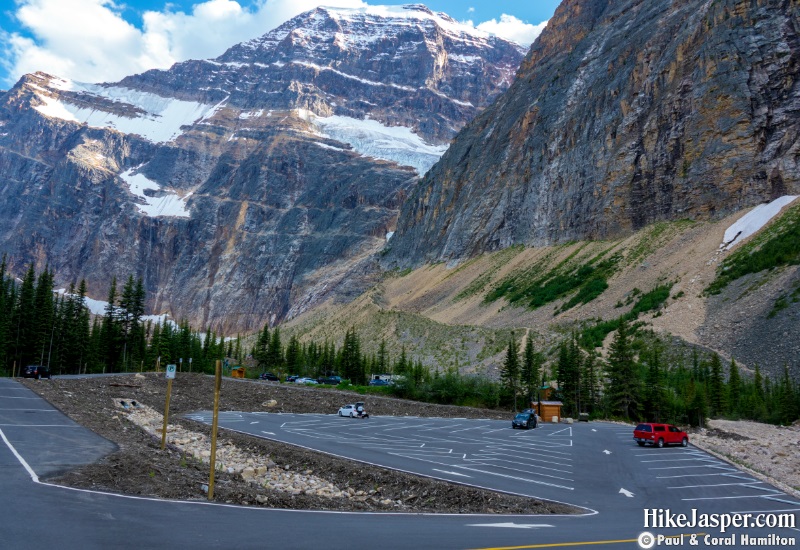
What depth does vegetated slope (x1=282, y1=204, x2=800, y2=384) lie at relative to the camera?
54750 mm

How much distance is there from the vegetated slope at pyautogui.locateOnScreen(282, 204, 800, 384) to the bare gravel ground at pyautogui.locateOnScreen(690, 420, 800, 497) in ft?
53.8

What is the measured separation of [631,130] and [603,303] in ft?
130

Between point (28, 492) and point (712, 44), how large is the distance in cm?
10155

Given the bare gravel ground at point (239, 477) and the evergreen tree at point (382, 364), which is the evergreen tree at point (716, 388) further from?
the bare gravel ground at point (239, 477)

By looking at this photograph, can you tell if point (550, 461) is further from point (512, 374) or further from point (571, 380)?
point (571, 380)

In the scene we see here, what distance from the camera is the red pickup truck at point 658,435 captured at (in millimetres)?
27406

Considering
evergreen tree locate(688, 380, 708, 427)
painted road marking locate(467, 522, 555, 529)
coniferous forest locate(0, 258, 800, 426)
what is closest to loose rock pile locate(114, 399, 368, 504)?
painted road marking locate(467, 522, 555, 529)

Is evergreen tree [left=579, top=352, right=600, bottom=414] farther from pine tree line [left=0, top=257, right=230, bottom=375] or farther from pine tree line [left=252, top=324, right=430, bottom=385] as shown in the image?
pine tree line [left=0, top=257, right=230, bottom=375]

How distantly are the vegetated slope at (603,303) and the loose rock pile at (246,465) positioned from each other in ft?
125

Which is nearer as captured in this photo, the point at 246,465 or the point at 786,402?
the point at 246,465

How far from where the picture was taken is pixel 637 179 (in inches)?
3647

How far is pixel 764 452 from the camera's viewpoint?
26.8m

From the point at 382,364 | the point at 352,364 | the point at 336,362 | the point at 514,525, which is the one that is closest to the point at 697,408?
the point at 514,525

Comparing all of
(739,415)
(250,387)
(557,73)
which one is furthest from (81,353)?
(557,73)
